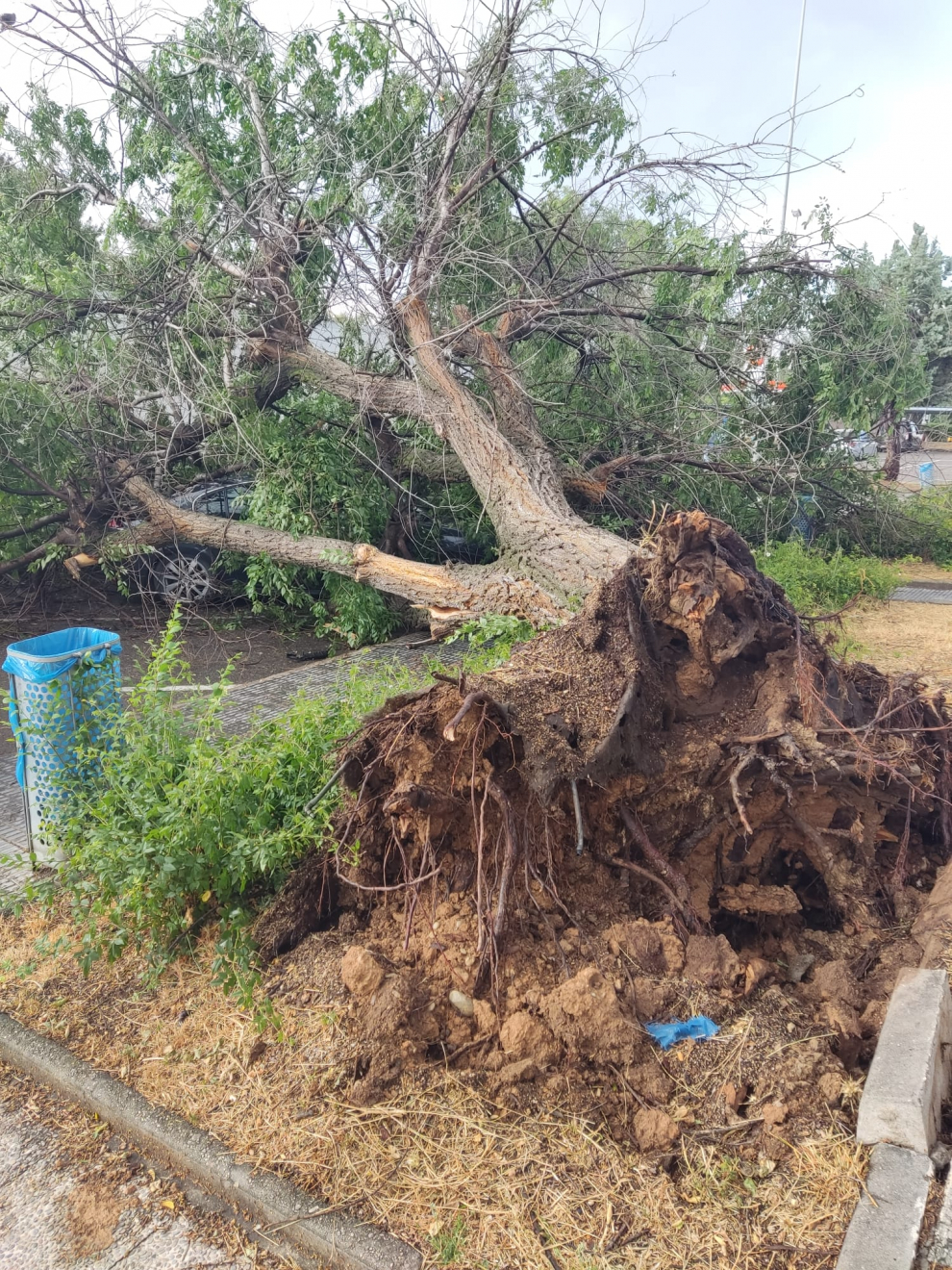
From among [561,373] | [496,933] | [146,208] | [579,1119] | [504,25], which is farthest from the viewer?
[561,373]

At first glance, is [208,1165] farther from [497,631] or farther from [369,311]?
[369,311]

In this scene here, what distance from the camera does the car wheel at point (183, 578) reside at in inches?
382

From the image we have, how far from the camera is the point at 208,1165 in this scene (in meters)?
2.74

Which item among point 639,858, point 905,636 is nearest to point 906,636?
point 905,636

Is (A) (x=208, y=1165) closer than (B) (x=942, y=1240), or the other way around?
(B) (x=942, y=1240)

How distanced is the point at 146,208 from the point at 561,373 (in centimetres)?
484

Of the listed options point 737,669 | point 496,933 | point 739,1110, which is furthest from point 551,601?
point 739,1110

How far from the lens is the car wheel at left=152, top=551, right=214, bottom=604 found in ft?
31.8

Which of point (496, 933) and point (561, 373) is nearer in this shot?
point (496, 933)

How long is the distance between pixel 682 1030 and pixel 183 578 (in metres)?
8.04

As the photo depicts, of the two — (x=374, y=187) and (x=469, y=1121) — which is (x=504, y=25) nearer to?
(x=374, y=187)

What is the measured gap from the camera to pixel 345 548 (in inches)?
339

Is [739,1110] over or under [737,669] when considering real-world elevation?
under

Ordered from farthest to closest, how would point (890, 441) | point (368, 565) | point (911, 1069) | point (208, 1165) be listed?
point (890, 441) < point (368, 565) < point (208, 1165) < point (911, 1069)
